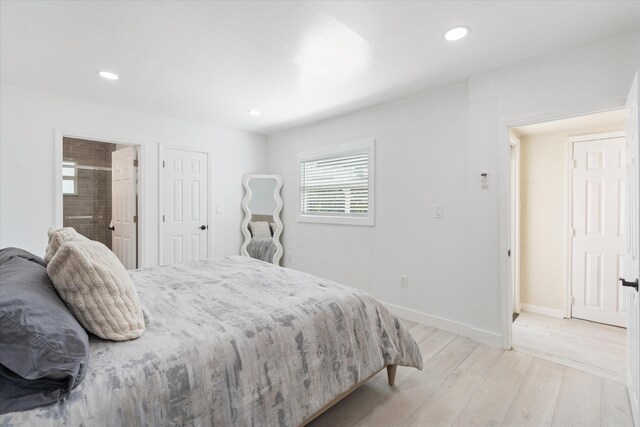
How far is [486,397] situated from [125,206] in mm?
4457

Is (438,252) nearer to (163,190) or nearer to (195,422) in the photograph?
(195,422)

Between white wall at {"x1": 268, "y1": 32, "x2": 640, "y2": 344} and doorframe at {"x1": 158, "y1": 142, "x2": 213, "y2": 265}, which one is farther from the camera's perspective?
doorframe at {"x1": 158, "y1": 142, "x2": 213, "y2": 265}

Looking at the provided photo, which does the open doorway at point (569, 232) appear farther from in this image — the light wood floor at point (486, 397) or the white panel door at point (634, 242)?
the white panel door at point (634, 242)

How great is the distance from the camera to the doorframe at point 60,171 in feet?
10.7

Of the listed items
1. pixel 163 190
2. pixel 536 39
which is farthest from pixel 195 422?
pixel 163 190

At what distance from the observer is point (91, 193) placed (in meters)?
5.09

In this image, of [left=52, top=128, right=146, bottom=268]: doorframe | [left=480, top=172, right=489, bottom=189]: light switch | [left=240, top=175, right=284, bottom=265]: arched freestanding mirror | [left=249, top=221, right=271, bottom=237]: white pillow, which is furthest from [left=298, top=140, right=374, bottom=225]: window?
[left=52, top=128, right=146, bottom=268]: doorframe

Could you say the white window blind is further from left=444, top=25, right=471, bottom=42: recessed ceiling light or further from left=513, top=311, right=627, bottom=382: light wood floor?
left=513, top=311, right=627, bottom=382: light wood floor

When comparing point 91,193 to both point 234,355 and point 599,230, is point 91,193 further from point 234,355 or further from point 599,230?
point 599,230

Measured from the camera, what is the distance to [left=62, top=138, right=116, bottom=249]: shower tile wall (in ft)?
16.0

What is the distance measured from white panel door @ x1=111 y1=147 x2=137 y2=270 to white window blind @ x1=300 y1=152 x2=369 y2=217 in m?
2.26

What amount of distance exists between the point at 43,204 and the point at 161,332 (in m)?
2.93

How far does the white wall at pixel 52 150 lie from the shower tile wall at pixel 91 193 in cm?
177

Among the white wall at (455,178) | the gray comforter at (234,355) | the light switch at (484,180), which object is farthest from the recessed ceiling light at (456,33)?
the gray comforter at (234,355)
